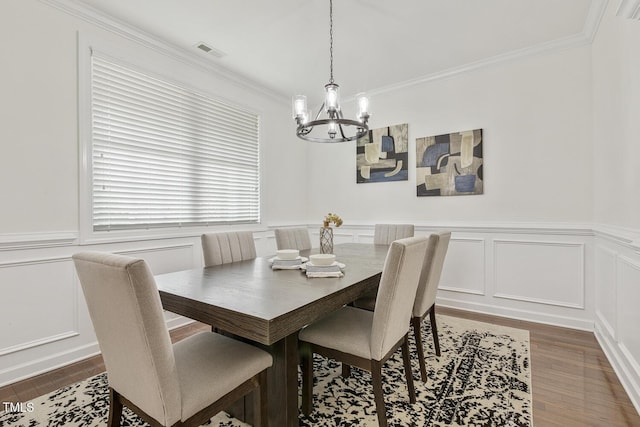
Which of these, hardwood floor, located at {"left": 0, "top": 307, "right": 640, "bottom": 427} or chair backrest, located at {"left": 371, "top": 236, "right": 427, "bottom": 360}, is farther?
hardwood floor, located at {"left": 0, "top": 307, "right": 640, "bottom": 427}

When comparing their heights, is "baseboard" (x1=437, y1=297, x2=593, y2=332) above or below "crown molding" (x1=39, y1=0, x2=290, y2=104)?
below

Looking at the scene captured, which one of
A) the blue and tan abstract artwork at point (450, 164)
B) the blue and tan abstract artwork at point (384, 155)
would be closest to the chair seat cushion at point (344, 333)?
the blue and tan abstract artwork at point (450, 164)

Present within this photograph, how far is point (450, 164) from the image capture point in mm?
3553

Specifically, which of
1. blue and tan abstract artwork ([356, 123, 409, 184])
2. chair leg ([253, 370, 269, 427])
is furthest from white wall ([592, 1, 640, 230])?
chair leg ([253, 370, 269, 427])

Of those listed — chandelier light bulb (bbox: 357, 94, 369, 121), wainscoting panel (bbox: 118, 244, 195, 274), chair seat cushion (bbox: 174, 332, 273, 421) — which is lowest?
chair seat cushion (bbox: 174, 332, 273, 421)

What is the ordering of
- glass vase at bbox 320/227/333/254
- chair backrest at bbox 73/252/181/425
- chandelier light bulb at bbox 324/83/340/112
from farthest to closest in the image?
glass vase at bbox 320/227/333/254, chandelier light bulb at bbox 324/83/340/112, chair backrest at bbox 73/252/181/425

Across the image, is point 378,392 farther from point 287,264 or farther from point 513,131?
point 513,131

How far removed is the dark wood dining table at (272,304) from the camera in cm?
122

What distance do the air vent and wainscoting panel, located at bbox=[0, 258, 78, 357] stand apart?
2.19 m

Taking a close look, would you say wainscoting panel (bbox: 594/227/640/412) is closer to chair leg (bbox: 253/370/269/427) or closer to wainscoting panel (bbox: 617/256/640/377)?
wainscoting panel (bbox: 617/256/640/377)

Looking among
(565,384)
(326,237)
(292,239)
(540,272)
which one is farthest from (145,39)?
(540,272)

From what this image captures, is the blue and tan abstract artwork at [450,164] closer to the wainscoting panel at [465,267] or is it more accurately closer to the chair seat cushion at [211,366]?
the wainscoting panel at [465,267]

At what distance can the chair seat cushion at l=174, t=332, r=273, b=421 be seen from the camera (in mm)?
1160

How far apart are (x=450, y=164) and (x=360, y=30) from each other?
1.75 metres
